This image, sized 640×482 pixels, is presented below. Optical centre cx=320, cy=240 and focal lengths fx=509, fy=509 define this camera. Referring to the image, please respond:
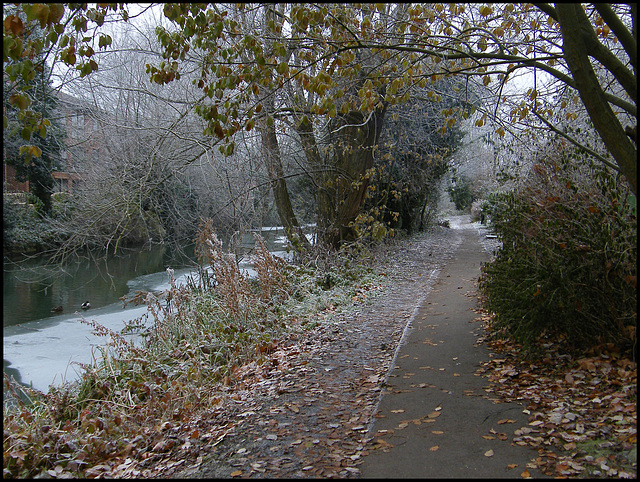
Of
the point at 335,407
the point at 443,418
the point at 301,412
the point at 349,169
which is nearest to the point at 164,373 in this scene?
the point at 301,412

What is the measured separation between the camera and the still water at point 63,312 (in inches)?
380

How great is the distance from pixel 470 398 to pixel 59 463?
407 cm

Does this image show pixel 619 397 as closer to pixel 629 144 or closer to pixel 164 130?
pixel 629 144

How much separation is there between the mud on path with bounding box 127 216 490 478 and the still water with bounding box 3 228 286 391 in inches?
130

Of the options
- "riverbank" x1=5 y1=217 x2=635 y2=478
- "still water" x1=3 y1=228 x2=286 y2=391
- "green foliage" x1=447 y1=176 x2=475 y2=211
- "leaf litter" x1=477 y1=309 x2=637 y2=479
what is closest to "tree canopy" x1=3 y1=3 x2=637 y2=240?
"leaf litter" x1=477 y1=309 x2=637 y2=479

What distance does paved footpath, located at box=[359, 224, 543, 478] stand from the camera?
12.5 feet

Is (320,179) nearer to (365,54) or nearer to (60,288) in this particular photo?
(365,54)

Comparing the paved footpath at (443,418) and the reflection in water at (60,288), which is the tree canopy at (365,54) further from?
the reflection in water at (60,288)

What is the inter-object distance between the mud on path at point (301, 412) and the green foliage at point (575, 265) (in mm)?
1856

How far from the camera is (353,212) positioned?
15.1 metres

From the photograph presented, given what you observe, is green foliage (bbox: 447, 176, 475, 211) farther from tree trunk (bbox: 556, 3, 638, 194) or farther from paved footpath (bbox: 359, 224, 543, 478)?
tree trunk (bbox: 556, 3, 638, 194)

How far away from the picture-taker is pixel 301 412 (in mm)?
5113

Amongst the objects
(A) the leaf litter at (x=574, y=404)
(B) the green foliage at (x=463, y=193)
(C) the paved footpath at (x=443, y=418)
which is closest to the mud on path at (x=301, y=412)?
(C) the paved footpath at (x=443, y=418)

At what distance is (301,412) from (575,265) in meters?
3.25
